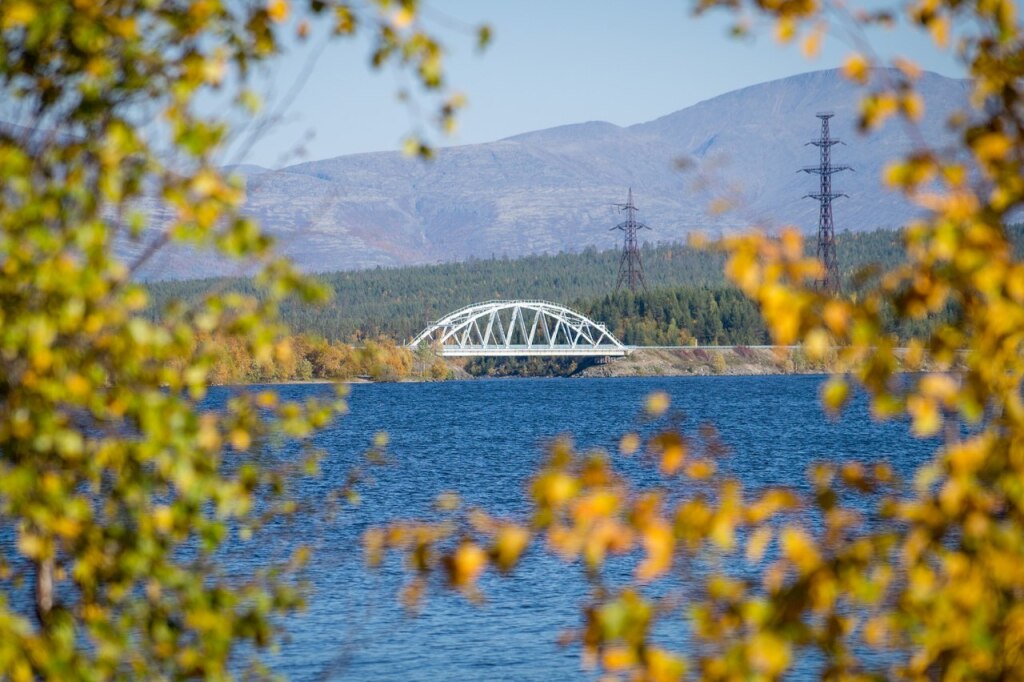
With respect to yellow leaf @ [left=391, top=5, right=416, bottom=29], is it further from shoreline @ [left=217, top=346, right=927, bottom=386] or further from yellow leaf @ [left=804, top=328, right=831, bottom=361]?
shoreline @ [left=217, top=346, right=927, bottom=386]

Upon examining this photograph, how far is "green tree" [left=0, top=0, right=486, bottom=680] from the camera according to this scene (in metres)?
4.19

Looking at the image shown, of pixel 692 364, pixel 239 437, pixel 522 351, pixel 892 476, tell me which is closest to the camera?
pixel 892 476

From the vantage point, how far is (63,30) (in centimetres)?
439

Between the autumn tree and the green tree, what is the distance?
0.96 metres

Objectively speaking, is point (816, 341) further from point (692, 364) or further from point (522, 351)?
point (692, 364)

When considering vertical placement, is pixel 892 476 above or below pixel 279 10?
below

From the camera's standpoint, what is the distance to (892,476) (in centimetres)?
423

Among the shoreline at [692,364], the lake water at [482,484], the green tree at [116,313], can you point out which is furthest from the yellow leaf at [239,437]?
the shoreline at [692,364]

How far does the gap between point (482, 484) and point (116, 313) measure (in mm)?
A: 37652

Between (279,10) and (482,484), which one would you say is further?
(482,484)

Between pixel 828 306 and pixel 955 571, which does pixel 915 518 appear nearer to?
pixel 955 571

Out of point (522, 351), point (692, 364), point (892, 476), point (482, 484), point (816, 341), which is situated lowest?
point (482, 484)

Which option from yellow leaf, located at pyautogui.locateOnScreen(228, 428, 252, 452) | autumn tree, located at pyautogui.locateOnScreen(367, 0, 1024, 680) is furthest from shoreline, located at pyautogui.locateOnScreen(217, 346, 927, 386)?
autumn tree, located at pyautogui.locateOnScreen(367, 0, 1024, 680)

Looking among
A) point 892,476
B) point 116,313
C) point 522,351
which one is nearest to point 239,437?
point 116,313
